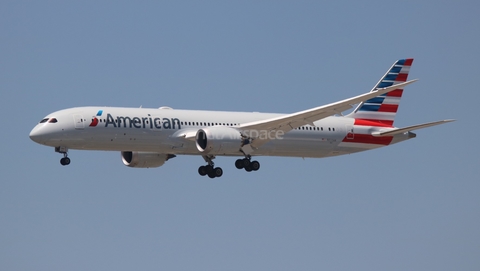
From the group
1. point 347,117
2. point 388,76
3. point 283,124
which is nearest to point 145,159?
point 283,124

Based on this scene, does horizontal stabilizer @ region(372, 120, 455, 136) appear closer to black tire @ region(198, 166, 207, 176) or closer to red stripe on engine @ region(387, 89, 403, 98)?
red stripe on engine @ region(387, 89, 403, 98)

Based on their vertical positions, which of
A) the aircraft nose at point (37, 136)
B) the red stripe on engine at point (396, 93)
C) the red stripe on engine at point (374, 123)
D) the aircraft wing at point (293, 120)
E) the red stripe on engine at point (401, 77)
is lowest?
the aircraft nose at point (37, 136)

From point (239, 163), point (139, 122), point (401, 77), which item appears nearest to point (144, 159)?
point (239, 163)

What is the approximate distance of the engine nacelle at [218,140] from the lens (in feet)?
188

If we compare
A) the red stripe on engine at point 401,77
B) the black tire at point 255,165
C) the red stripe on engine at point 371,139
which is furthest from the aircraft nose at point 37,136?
the red stripe on engine at point 401,77

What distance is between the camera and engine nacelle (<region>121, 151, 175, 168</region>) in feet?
208

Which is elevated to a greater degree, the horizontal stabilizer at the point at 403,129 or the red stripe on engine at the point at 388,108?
the red stripe on engine at the point at 388,108

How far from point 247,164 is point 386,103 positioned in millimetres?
12522

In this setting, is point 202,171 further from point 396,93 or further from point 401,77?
point 401,77

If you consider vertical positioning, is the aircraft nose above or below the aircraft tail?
below

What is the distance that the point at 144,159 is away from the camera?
6356 cm

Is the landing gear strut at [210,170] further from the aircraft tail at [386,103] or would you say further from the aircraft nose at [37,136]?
the aircraft nose at [37,136]

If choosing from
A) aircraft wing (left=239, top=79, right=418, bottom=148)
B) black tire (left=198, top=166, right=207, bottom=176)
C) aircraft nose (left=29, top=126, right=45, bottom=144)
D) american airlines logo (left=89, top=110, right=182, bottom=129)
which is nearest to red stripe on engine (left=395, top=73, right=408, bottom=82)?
aircraft wing (left=239, top=79, right=418, bottom=148)

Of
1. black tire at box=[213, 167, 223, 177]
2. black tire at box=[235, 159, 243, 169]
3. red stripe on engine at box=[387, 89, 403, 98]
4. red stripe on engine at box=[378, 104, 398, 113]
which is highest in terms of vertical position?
red stripe on engine at box=[387, 89, 403, 98]
